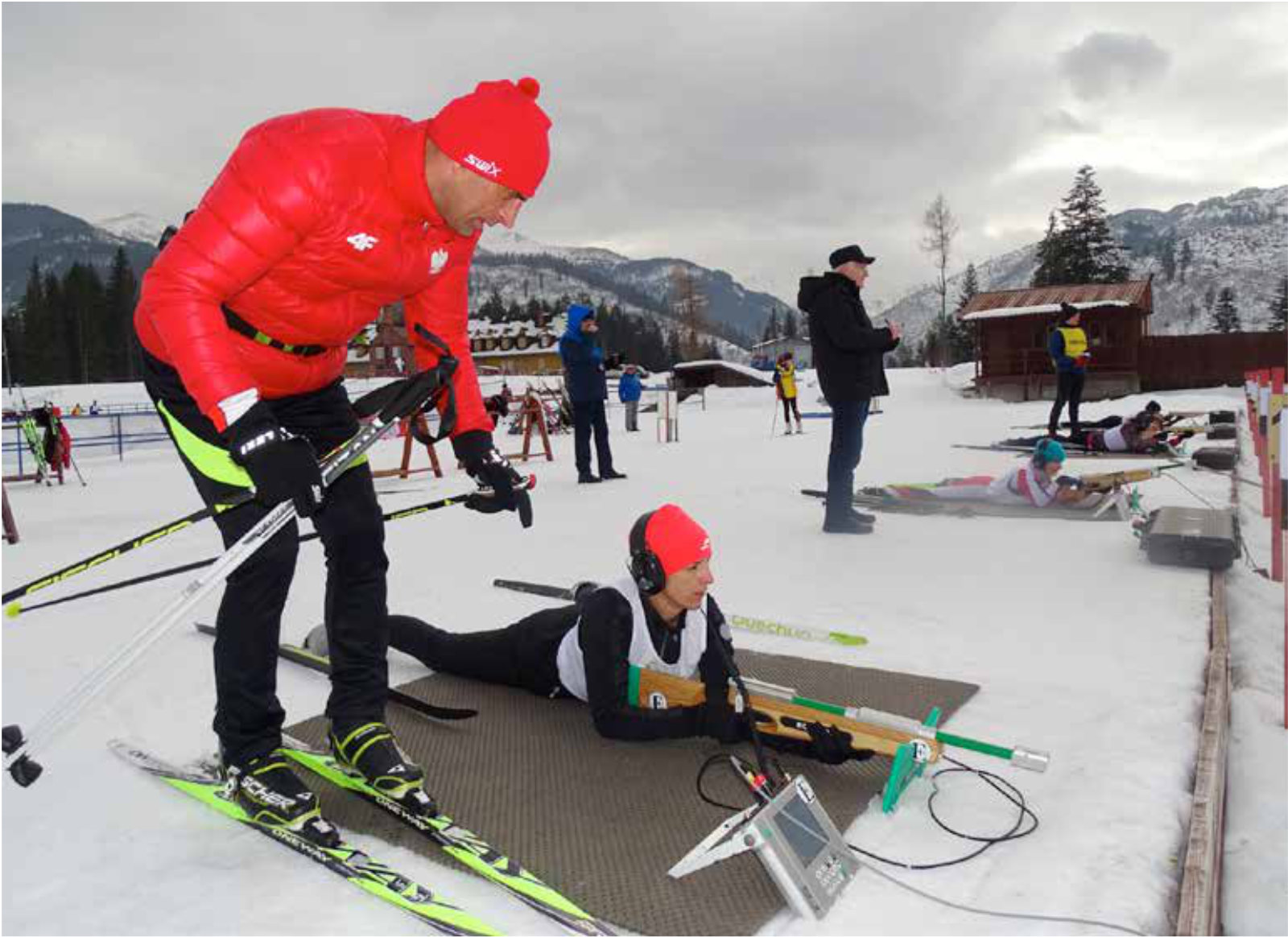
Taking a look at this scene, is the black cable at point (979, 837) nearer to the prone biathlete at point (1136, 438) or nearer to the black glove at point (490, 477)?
the black glove at point (490, 477)

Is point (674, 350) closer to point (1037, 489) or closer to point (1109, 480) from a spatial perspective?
point (1109, 480)

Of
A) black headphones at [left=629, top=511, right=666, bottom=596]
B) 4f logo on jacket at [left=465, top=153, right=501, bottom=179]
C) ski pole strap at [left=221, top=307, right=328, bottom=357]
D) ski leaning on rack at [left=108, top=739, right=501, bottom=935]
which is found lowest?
ski leaning on rack at [left=108, top=739, right=501, bottom=935]

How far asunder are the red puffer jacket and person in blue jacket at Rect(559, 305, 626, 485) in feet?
24.4

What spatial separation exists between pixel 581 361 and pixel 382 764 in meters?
7.94

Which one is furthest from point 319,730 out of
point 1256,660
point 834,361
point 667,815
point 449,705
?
point 834,361

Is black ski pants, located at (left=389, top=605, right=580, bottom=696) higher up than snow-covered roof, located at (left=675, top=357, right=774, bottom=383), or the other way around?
snow-covered roof, located at (left=675, top=357, right=774, bottom=383)

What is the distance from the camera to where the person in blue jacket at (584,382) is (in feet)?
33.4

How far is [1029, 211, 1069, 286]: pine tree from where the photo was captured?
51.2 metres

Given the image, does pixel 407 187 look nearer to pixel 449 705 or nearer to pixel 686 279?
pixel 449 705

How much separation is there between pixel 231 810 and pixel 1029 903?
214cm

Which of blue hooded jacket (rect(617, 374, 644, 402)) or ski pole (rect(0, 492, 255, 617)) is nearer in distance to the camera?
ski pole (rect(0, 492, 255, 617))

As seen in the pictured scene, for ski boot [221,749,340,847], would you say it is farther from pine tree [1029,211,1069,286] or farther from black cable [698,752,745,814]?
pine tree [1029,211,1069,286]

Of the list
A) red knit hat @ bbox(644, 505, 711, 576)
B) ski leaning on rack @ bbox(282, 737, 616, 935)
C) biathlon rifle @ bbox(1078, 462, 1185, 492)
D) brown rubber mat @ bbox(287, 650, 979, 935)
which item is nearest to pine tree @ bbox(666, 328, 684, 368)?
biathlon rifle @ bbox(1078, 462, 1185, 492)

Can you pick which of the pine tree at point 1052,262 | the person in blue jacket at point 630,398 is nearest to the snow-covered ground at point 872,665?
the person in blue jacket at point 630,398
